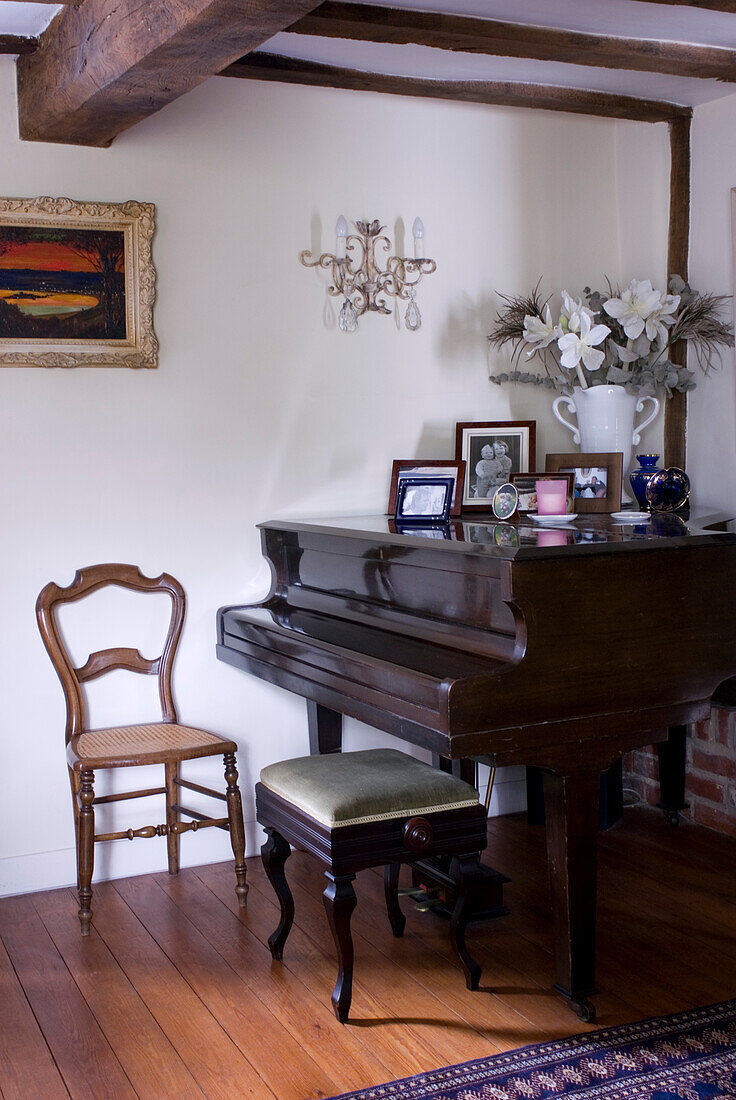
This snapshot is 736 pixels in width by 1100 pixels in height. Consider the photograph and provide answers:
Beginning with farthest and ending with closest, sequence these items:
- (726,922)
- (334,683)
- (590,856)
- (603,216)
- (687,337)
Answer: (603,216), (687,337), (726,922), (334,683), (590,856)

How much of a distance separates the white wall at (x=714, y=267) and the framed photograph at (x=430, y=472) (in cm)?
103

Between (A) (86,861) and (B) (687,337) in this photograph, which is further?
(B) (687,337)

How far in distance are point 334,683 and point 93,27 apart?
65.7 inches

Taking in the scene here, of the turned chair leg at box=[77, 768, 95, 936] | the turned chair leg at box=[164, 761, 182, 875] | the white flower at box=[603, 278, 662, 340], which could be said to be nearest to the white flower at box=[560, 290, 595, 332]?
the white flower at box=[603, 278, 662, 340]

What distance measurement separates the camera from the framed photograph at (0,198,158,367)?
3.26 meters

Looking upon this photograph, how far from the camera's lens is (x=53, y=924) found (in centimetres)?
311

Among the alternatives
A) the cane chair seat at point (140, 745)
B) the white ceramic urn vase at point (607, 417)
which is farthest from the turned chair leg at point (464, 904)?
the white ceramic urn vase at point (607, 417)

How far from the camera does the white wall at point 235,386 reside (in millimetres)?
3348

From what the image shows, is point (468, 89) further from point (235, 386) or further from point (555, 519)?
point (555, 519)

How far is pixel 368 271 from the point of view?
371cm

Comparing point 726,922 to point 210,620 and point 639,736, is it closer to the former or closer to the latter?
point 639,736

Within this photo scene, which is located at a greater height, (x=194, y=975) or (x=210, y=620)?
(x=210, y=620)

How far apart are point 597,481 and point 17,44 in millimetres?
2079

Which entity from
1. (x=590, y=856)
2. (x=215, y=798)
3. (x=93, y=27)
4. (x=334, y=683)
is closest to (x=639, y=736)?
(x=590, y=856)
